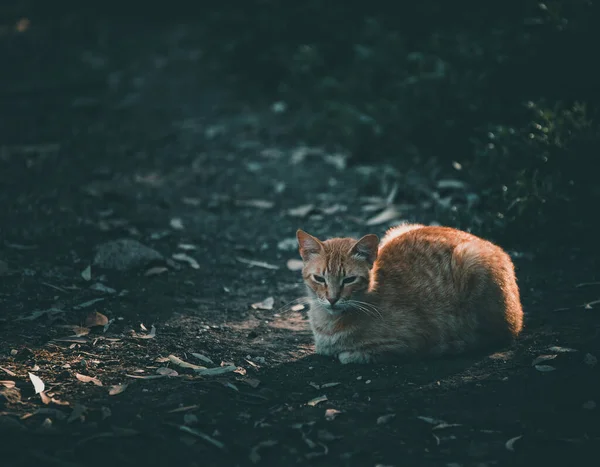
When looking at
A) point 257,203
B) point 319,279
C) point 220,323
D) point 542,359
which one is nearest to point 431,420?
point 542,359

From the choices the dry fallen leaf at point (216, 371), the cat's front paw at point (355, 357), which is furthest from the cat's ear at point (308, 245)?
the dry fallen leaf at point (216, 371)

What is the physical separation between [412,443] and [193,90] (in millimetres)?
10504

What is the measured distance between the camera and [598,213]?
779cm

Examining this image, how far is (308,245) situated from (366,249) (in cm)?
48

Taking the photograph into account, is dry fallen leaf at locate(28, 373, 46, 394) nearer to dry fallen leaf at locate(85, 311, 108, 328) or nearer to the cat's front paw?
dry fallen leaf at locate(85, 311, 108, 328)

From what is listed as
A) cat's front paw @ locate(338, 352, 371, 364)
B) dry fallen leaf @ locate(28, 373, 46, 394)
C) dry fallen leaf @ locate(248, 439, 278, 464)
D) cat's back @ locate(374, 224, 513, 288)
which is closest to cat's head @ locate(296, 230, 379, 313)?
cat's back @ locate(374, 224, 513, 288)

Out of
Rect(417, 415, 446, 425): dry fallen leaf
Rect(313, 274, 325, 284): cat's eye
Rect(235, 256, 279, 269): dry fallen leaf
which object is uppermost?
Rect(313, 274, 325, 284): cat's eye

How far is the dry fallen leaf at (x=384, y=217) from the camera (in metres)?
9.02

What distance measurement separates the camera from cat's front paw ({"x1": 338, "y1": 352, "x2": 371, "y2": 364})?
5781 millimetres

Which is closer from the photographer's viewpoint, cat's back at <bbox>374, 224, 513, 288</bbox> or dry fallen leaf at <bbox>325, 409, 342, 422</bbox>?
dry fallen leaf at <bbox>325, 409, 342, 422</bbox>

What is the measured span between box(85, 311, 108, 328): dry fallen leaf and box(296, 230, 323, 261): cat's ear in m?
1.82

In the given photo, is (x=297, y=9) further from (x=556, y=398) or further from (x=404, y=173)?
(x=556, y=398)

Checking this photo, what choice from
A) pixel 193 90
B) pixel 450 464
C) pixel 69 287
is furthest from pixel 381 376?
pixel 193 90

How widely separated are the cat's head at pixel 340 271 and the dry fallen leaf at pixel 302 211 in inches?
140
